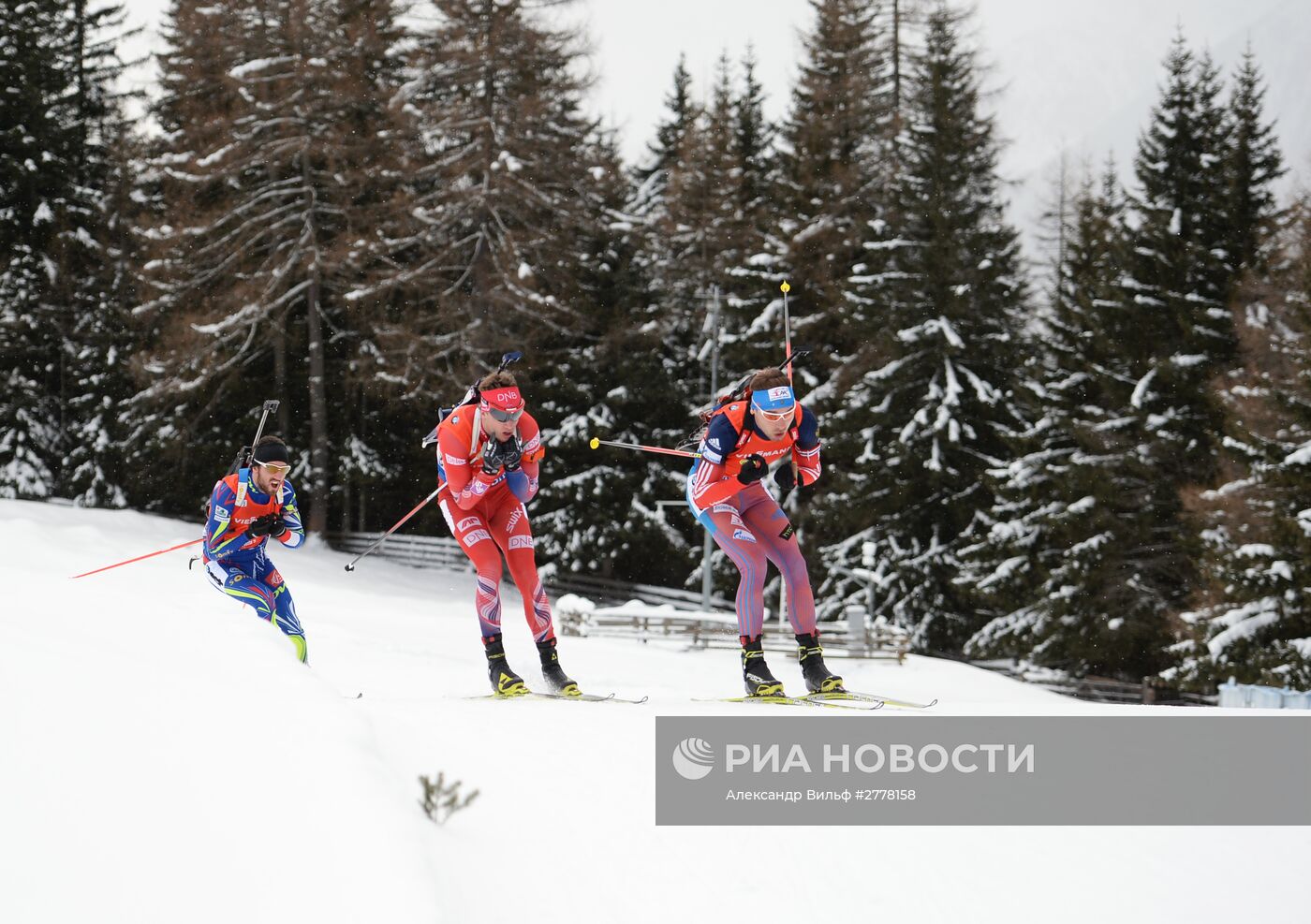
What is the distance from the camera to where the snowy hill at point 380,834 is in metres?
3.22

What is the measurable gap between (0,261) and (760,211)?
2202cm

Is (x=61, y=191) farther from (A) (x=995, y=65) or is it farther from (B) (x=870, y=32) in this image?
(A) (x=995, y=65)

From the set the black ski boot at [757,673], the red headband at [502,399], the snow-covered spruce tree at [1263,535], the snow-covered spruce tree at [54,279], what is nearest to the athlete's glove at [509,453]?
the red headband at [502,399]

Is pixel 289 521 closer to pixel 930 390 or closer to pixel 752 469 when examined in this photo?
pixel 752 469

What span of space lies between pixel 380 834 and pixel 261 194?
29322 mm

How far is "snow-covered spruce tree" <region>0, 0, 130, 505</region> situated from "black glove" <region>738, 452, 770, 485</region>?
3038cm

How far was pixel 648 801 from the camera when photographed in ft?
15.7

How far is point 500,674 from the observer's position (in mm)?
8328

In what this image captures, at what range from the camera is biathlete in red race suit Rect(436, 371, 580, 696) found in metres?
8.13

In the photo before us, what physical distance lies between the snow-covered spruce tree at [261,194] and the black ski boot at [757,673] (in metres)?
22.8

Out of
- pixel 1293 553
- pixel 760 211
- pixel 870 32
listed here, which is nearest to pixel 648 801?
pixel 1293 553

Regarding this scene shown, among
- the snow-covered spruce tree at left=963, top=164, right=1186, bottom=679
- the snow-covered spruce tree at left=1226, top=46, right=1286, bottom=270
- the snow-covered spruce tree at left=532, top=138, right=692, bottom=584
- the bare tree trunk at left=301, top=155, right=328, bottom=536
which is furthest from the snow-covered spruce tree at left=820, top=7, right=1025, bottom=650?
the bare tree trunk at left=301, top=155, right=328, bottom=536

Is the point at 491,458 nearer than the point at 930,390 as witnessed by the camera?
Yes

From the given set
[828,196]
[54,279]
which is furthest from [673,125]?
[54,279]
